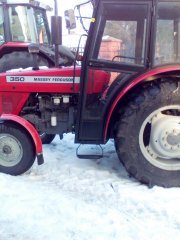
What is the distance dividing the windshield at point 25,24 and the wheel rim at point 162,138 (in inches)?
182

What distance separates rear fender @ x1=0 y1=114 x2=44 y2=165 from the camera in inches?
176

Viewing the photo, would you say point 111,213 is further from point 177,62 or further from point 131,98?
point 177,62

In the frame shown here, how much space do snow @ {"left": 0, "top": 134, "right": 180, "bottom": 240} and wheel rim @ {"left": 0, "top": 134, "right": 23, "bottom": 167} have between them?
201 millimetres

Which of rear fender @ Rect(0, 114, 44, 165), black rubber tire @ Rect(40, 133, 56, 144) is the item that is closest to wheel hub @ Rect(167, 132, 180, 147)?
rear fender @ Rect(0, 114, 44, 165)

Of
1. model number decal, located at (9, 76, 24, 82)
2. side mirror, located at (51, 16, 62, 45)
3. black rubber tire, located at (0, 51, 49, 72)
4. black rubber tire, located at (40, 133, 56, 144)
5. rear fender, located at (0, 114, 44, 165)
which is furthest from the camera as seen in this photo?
black rubber tire, located at (0, 51, 49, 72)

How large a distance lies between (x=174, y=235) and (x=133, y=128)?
1.27m

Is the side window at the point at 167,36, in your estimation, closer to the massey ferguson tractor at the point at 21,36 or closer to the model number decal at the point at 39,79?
the model number decal at the point at 39,79

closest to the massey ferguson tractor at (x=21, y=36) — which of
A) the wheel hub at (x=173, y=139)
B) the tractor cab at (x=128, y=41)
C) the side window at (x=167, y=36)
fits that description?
the tractor cab at (x=128, y=41)

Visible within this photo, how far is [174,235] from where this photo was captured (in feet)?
10.7

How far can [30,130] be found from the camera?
4484 millimetres

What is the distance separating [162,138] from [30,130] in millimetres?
1474

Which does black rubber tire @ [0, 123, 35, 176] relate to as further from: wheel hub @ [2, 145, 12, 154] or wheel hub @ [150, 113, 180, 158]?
wheel hub @ [150, 113, 180, 158]

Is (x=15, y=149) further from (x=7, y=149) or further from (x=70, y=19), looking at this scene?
(x=70, y=19)

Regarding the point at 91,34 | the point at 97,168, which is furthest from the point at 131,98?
the point at 97,168
